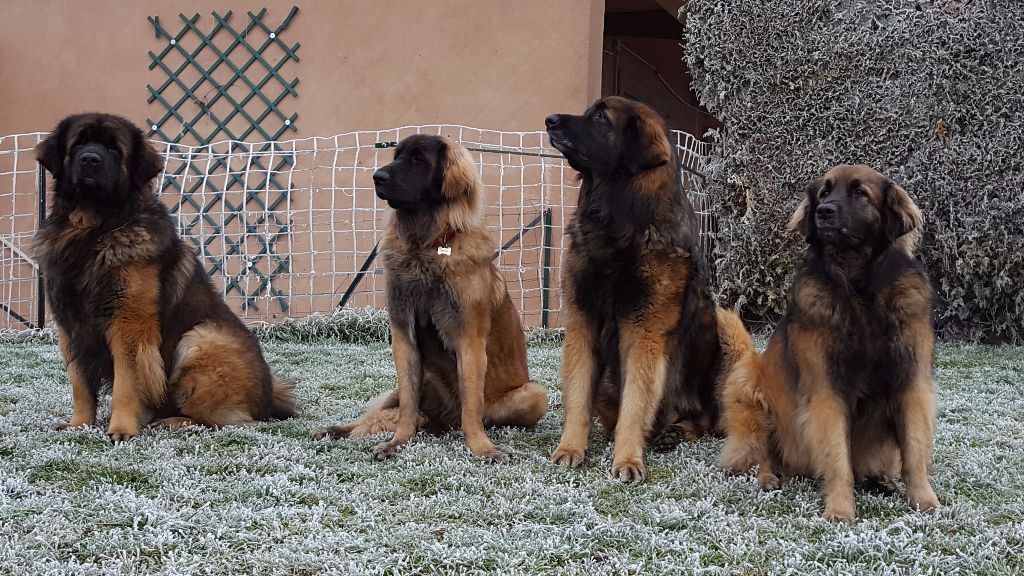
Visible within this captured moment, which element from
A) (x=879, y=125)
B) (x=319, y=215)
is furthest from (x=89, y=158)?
(x=879, y=125)

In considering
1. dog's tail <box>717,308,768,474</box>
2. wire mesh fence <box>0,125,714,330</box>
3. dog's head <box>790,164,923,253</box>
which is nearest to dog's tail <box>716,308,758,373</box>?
dog's tail <box>717,308,768,474</box>

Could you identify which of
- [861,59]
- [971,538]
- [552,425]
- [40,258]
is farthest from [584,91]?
[971,538]

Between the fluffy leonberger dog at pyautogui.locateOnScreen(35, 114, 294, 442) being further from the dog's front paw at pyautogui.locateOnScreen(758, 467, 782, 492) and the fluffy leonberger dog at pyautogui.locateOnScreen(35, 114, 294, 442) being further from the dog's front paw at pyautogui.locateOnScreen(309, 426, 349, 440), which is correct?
the dog's front paw at pyautogui.locateOnScreen(758, 467, 782, 492)

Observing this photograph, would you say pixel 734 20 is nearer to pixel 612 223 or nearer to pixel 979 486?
pixel 612 223

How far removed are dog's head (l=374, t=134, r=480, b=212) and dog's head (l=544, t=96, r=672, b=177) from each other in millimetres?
492

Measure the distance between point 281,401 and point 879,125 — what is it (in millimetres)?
5457

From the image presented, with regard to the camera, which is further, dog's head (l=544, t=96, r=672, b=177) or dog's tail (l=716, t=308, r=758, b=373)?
dog's tail (l=716, t=308, r=758, b=373)

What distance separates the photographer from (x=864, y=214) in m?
2.54

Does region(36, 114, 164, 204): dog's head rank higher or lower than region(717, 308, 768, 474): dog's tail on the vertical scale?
higher

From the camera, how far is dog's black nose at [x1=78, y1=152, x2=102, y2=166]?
337cm

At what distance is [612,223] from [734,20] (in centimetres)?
499

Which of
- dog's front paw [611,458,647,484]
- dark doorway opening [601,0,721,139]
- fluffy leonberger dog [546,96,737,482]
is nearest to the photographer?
dog's front paw [611,458,647,484]

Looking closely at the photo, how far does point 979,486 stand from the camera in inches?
113

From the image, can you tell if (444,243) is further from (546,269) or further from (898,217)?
(546,269)
